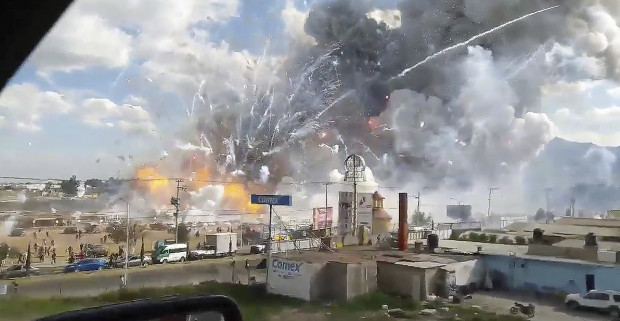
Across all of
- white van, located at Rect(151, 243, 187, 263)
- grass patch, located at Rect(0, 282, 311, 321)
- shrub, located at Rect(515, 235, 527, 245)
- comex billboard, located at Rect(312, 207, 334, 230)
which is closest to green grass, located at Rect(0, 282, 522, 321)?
grass patch, located at Rect(0, 282, 311, 321)

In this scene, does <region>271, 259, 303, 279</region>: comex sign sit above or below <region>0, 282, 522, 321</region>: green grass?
above

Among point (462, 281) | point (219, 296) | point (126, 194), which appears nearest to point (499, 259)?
point (462, 281)

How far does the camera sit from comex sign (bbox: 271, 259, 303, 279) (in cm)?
479

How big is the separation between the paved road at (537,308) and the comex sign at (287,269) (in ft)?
4.83

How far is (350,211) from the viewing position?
20.4ft

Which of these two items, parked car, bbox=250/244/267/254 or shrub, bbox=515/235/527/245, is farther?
parked car, bbox=250/244/267/254

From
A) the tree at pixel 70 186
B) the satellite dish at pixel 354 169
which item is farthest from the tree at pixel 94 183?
the satellite dish at pixel 354 169

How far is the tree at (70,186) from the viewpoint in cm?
527

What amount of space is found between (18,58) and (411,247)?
206 inches

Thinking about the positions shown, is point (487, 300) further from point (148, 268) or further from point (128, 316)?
point (128, 316)

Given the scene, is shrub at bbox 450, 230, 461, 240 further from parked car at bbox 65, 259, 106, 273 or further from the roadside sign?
parked car at bbox 65, 259, 106, 273

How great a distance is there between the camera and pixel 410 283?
4672 mm

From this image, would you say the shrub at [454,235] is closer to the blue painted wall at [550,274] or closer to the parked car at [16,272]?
the blue painted wall at [550,274]

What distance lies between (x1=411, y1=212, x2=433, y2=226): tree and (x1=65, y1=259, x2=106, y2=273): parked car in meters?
3.17
